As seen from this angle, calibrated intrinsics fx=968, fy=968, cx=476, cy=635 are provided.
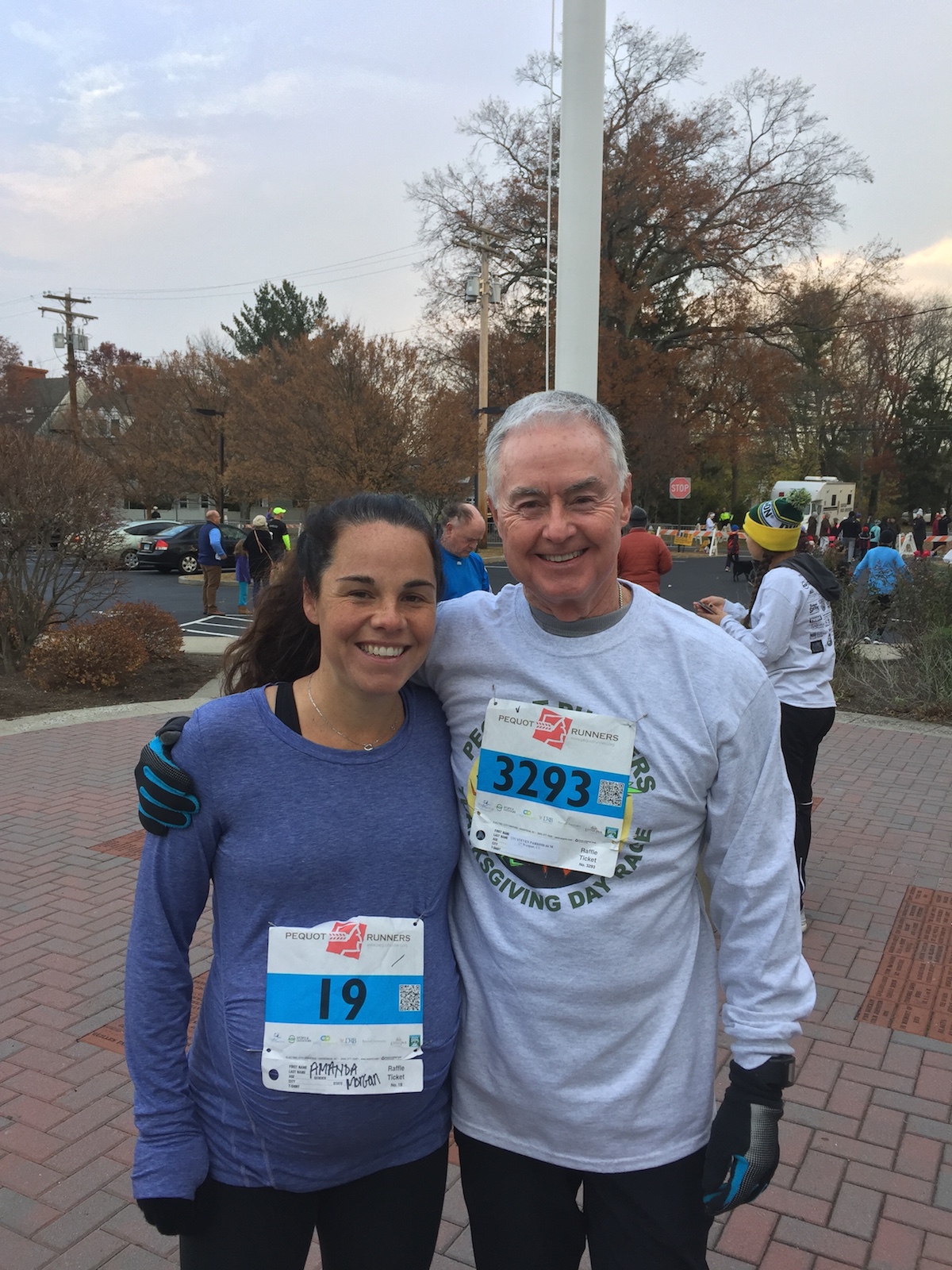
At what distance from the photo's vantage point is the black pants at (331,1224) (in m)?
1.57

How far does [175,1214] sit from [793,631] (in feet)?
11.5

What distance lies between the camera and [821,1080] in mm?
3402

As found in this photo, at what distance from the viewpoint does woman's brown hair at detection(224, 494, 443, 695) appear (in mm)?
1716

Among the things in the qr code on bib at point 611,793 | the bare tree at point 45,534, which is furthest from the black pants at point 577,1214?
the bare tree at point 45,534

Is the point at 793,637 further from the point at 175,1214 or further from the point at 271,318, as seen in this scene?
the point at 271,318

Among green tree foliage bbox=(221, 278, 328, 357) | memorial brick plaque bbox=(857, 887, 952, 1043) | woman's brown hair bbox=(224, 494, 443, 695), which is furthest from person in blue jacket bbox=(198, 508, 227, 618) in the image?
green tree foliage bbox=(221, 278, 328, 357)

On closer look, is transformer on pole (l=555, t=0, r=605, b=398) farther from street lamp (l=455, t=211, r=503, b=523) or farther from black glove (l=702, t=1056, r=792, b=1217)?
street lamp (l=455, t=211, r=503, b=523)

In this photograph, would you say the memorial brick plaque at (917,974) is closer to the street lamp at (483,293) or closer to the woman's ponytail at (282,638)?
the woman's ponytail at (282,638)

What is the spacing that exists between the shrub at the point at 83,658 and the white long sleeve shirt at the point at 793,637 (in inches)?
300

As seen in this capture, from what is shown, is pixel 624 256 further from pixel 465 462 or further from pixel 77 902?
pixel 77 902

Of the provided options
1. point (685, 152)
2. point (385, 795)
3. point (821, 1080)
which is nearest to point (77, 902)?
point (821, 1080)

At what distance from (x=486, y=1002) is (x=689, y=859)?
428 mm

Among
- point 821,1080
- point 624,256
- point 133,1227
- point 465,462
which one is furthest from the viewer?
point 624,256

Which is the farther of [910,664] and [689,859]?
[910,664]
